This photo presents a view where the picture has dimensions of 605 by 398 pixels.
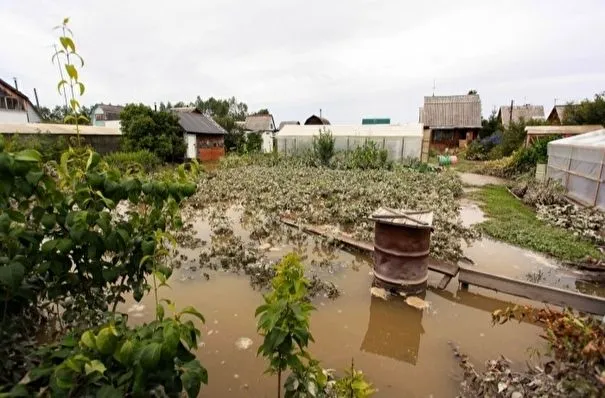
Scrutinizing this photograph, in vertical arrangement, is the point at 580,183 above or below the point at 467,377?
above

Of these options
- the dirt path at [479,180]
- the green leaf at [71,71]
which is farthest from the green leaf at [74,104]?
the dirt path at [479,180]

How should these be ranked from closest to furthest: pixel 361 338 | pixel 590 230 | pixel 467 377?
pixel 467 377 → pixel 361 338 → pixel 590 230

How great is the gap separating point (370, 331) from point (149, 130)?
18.8 metres

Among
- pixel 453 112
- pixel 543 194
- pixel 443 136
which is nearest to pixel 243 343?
pixel 543 194

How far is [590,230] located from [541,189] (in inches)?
144

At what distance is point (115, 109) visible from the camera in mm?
38531

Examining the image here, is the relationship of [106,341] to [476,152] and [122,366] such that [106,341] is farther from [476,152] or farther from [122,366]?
[476,152]

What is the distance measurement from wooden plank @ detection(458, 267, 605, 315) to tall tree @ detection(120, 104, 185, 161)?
18.6m

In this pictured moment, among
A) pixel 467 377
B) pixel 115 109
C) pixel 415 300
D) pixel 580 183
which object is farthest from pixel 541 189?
pixel 115 109

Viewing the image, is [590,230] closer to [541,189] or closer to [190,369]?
[541,189]

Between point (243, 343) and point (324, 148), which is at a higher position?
point (324, 148)

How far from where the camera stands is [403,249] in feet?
15.6

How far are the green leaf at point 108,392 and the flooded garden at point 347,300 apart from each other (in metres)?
2.09

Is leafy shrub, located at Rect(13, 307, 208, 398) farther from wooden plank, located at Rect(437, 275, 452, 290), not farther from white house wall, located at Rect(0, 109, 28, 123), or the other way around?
white house wall, located at Rect(0, 109, 28, 123)
